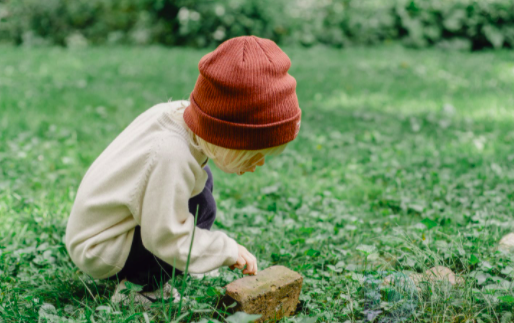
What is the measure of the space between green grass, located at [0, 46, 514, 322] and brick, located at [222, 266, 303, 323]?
96 mm

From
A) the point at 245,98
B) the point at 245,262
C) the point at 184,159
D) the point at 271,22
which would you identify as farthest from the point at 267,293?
the point at 271,22

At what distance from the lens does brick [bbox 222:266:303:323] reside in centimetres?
175

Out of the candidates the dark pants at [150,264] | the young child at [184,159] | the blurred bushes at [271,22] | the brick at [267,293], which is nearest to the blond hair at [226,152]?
the young child at [184,159]

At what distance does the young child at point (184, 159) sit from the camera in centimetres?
156

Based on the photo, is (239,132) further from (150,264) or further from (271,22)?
(271,22)

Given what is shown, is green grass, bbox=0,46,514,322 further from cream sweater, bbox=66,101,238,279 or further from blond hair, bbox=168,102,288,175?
blond hair, bbox=168,102,288,175

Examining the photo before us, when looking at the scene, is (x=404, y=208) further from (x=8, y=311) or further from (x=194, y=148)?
(x=8, y=311)

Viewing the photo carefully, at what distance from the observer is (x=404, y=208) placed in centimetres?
285

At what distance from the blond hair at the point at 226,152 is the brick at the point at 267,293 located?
1.49 feet

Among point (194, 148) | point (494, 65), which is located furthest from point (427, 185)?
point (494, 65)

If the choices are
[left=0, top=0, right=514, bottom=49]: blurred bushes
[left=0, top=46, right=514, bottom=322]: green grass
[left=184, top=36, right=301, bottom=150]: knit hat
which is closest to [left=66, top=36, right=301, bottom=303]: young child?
[left=184, top=36, right=301, bottom=150]: knit hat

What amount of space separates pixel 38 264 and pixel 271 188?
1496 millimetres

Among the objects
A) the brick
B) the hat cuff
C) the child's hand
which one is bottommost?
the brick

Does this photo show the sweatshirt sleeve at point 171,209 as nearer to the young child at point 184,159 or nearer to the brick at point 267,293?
the young child at point 184,159
